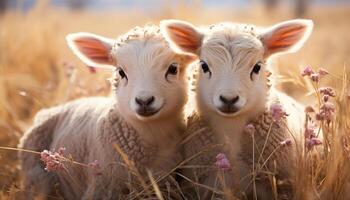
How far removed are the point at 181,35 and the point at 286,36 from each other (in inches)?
28.1

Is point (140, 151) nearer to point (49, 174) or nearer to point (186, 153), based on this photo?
point (186, 153)

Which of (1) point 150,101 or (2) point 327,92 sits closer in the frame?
(2) point 327,92

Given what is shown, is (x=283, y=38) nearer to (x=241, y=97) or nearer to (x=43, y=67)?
(x=241, y=97)

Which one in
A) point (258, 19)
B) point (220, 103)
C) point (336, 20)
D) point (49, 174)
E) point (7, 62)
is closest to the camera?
point (220, 103)

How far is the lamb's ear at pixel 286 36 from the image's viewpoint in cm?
409

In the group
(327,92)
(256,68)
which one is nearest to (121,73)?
(256,68)

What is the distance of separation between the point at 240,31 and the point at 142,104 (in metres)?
0.82

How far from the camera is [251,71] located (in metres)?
3.90

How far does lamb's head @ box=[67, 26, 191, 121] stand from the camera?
3.83 meters

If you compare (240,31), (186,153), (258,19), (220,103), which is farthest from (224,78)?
(258,19)

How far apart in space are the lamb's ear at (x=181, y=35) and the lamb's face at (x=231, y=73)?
12 cm

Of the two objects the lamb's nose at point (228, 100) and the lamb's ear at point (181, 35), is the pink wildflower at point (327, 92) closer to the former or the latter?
the lamb's nose at point (228, 100)

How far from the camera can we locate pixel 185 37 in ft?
13.5

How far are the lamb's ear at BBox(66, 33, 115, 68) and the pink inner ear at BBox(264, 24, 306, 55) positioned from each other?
112 cm
